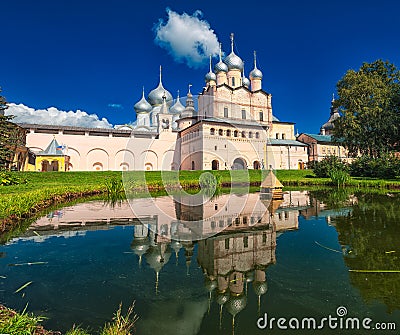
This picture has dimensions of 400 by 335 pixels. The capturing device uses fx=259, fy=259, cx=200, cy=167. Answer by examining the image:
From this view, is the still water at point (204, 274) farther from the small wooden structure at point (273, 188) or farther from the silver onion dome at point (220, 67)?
the silver onion dome at point (220, 67)

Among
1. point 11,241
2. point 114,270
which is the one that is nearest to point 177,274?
point 114,270

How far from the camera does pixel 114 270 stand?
346cm

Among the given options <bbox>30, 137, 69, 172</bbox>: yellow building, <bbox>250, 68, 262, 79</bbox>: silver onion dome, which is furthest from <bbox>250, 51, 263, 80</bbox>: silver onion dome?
<bbox>30, 137, 69, 172</bbox>: yellow building

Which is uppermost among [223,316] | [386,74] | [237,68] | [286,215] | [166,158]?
[237,68]

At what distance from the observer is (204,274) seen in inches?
128

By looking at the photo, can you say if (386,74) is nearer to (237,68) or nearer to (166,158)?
(237,68)

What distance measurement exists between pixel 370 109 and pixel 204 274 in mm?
25520

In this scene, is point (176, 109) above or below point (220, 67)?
below

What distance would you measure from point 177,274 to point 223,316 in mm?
1076

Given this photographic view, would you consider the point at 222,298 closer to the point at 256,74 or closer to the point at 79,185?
the point at 79,185

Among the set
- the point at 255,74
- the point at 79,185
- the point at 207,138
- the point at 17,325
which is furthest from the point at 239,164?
the point at 17,325

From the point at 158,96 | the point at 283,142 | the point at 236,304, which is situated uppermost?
the point at 158,96

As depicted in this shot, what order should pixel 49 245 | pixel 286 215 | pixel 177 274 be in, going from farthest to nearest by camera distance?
pixel 286 215 < pixel 49 245 < pixel 177 274

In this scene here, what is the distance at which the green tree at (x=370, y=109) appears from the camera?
23.4 meters
